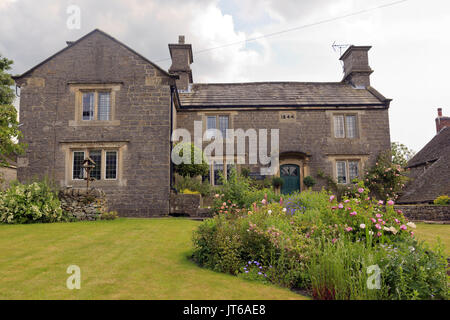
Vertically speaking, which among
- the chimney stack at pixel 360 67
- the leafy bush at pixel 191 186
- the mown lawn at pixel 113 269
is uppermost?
the chimney stack at pixel 360 67

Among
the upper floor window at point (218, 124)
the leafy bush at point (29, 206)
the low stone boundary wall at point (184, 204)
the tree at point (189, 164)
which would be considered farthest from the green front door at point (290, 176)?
the leafy bush at point (29, 206)

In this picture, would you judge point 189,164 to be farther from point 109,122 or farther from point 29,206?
point 29,206

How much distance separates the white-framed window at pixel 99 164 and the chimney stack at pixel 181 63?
7.37m

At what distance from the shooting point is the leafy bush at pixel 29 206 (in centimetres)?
1183

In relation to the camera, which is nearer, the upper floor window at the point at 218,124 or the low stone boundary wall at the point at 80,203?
the low stone boundary wall at the point at 80,203

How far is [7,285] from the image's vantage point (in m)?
4.96

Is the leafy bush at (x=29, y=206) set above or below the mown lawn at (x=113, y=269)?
above

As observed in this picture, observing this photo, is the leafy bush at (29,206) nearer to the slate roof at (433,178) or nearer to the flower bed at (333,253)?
the flower bed at (333,253)

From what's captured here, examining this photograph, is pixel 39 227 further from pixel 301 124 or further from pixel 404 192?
pixel 404 192

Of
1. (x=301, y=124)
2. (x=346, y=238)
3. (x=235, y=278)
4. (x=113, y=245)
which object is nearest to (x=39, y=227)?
(x=113, y=245)

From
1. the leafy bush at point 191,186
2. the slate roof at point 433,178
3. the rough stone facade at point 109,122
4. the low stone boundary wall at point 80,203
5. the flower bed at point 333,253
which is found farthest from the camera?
the slate roof at point 433,178

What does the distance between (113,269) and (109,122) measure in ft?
35.8

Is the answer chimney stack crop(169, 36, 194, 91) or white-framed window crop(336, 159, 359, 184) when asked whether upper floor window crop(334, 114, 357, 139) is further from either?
chimney stack crop(169, 36, 194, 91)

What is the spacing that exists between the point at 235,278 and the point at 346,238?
Result: 209 centimetres
